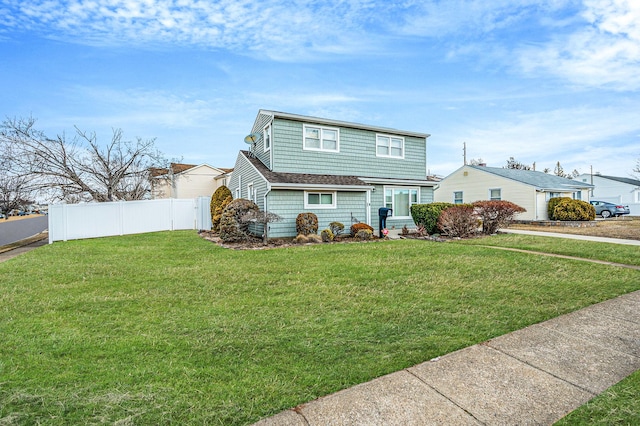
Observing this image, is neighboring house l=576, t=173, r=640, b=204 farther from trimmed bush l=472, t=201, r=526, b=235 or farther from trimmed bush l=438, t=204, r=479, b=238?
trimmed bush l=438, t=204, r=479, b=238

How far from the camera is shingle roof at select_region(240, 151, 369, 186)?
45.8 ft

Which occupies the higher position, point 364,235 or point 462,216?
point 462,216

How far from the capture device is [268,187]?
1339 cm

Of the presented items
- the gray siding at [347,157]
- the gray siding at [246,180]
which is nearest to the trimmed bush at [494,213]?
the gray siding at [347,157]

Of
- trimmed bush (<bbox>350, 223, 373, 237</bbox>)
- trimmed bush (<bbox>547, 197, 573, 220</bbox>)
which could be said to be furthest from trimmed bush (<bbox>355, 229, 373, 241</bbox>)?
trimmed bush (<bbox>547, 197, 573, 220</bbox>)

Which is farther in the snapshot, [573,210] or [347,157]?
[573,210]

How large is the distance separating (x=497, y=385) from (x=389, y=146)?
16143 mm

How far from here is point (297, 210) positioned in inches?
565

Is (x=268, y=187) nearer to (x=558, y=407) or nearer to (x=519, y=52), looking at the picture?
(x=558, y=407)

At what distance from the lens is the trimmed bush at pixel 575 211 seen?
21.4 meters

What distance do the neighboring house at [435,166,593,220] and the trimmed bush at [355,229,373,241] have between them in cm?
1428

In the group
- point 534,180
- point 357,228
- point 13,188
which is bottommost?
point 357,228

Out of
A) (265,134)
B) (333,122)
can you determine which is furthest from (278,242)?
(333,122)

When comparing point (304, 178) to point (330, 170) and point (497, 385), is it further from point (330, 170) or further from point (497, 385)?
point (497, 385)
